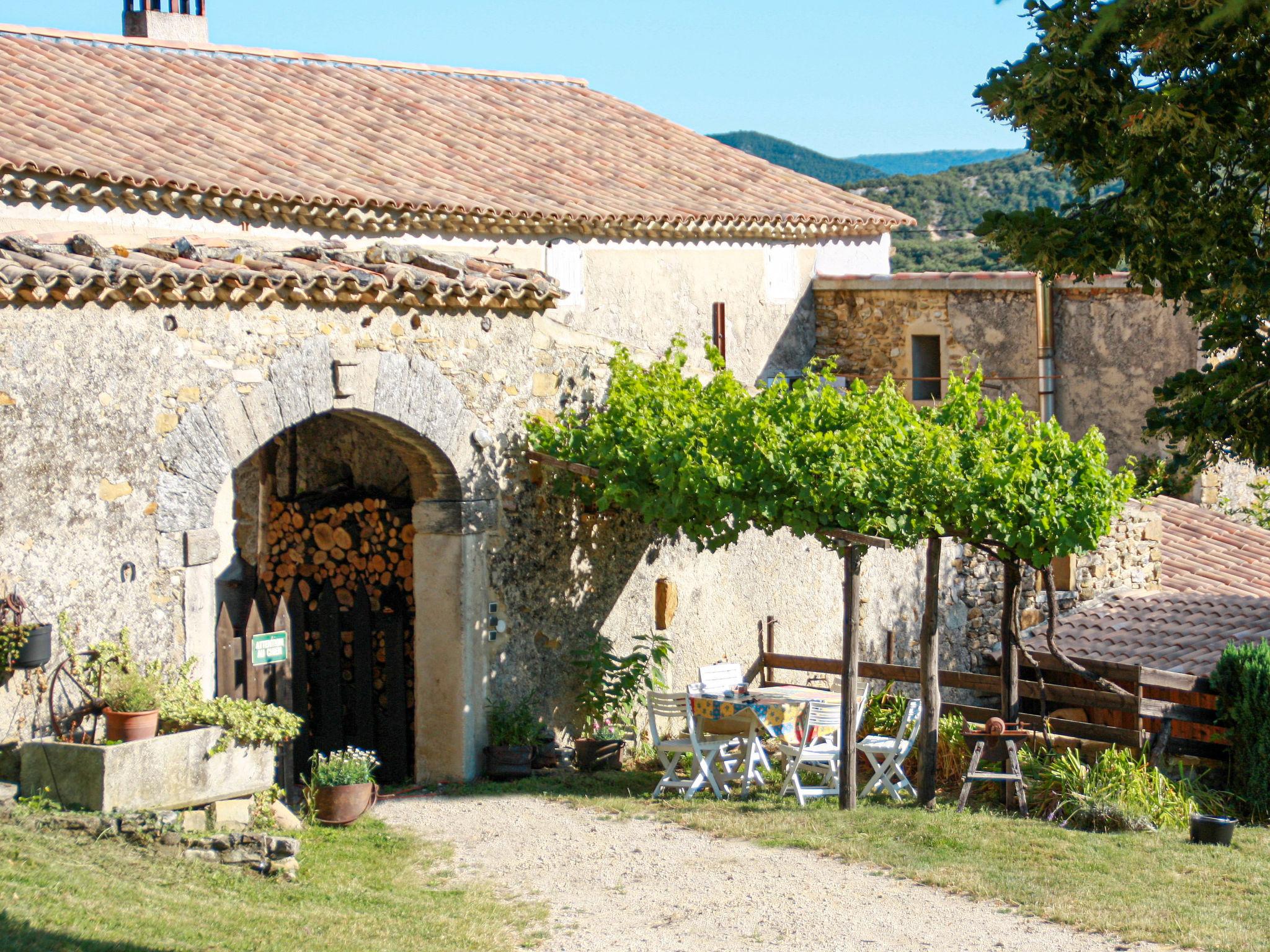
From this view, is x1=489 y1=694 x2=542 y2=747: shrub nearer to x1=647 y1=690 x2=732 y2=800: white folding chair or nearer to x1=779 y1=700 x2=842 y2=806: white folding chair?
Answer: x1=647 y1=690 x2=732 y2=800: white folding chair

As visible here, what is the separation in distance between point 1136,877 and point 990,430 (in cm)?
278

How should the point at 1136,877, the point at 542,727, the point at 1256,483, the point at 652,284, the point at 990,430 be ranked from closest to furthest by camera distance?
1. the point at 1136,877
2. the point at 990,430
3. the point at 542,727
4. the point at 652,284
5. the point at 1256,483

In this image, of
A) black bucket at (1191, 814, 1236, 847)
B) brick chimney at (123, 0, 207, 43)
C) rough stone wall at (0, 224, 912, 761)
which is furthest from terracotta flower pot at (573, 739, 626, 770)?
brick chimney at (123, 0, 207, 43)

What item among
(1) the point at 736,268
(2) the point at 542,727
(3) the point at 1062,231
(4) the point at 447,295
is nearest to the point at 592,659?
(2) the point at 542,727

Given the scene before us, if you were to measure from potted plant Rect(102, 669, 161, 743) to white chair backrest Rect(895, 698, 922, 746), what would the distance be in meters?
4.50

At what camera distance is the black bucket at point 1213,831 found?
27.4 ft

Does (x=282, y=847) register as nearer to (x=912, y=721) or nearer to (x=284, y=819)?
(x=284, y=819)

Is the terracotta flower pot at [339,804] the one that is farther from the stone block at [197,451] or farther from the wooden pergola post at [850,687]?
the wooden pergola post at [850,687]

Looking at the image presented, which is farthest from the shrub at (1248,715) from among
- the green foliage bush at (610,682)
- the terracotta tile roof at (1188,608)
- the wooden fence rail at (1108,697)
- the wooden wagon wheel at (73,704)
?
the wooden wagon wheel at (73,704)

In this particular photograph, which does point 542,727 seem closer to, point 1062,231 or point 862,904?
point 862,904

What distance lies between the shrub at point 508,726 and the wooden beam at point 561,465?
155 cm

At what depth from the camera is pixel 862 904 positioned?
7027mm

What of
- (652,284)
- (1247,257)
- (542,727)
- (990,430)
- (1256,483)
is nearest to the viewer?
(1247,257)

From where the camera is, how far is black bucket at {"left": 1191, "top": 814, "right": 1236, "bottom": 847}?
27.4 ft
